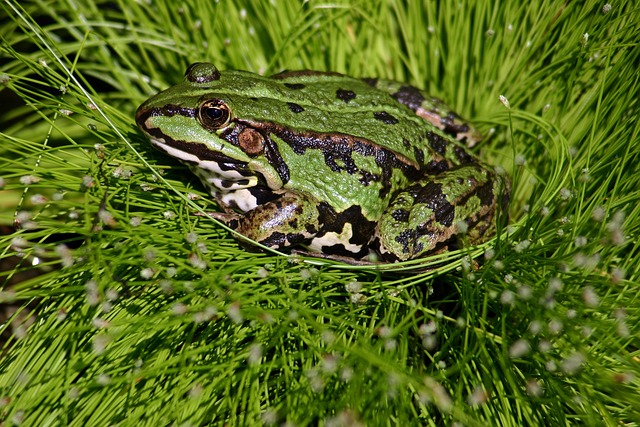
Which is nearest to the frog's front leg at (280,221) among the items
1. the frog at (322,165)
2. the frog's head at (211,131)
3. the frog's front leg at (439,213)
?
the frog at (322,165)

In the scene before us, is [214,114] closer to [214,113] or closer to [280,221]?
[214,113]

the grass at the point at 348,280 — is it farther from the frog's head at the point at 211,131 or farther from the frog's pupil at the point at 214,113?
the frog's pupil at the point at 214,113

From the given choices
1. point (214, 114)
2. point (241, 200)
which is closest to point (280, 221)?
point (241, 200)

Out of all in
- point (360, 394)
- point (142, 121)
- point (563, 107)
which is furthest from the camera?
point (563, 107)

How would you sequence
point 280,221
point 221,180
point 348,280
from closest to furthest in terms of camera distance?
point 348,280 < point 280,221 < point 221,180

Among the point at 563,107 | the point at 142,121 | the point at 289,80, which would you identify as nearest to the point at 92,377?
the point at 142,121

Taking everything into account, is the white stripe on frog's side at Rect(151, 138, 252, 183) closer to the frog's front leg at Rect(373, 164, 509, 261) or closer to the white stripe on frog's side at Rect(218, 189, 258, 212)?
the white stripe on frog's side at Rect(218, 189, 258, 212)

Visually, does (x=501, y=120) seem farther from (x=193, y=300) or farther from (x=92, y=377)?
(x=92, y=377)
